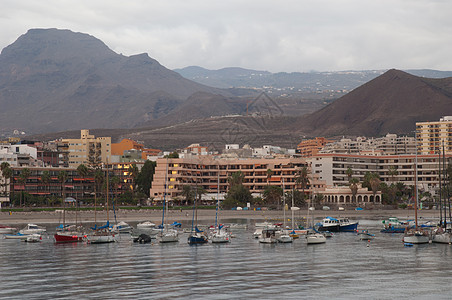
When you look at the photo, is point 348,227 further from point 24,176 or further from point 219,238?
point 24,176

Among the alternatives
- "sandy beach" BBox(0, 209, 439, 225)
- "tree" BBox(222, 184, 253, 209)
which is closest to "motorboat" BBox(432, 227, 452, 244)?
"sandy beach" BBox(0, 209, 439, 225)

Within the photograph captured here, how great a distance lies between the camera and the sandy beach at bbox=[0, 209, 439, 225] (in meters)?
156

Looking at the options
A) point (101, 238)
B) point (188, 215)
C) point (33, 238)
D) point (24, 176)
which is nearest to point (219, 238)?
point (101, 238)

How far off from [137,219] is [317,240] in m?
69.8

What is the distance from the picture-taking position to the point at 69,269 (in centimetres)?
7175

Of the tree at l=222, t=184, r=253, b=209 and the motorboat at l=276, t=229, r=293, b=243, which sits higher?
the tree at l=222, t=184, r=253, b=209

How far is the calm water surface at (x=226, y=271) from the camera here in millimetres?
57031

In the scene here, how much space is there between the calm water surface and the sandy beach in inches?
2152

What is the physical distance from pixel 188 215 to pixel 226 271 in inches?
4001

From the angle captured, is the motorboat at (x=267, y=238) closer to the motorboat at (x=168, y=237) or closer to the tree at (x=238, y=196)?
the motorboat at (x=168, y=237)

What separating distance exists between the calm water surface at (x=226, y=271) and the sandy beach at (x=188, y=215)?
54.7 m

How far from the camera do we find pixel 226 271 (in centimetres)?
6950

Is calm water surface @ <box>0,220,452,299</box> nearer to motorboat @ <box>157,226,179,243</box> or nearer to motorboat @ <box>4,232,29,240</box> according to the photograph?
motorboat @ <box>157,226,179,243</box>

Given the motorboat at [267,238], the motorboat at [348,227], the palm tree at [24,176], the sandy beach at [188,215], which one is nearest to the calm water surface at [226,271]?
the motorboat at [267,238]
